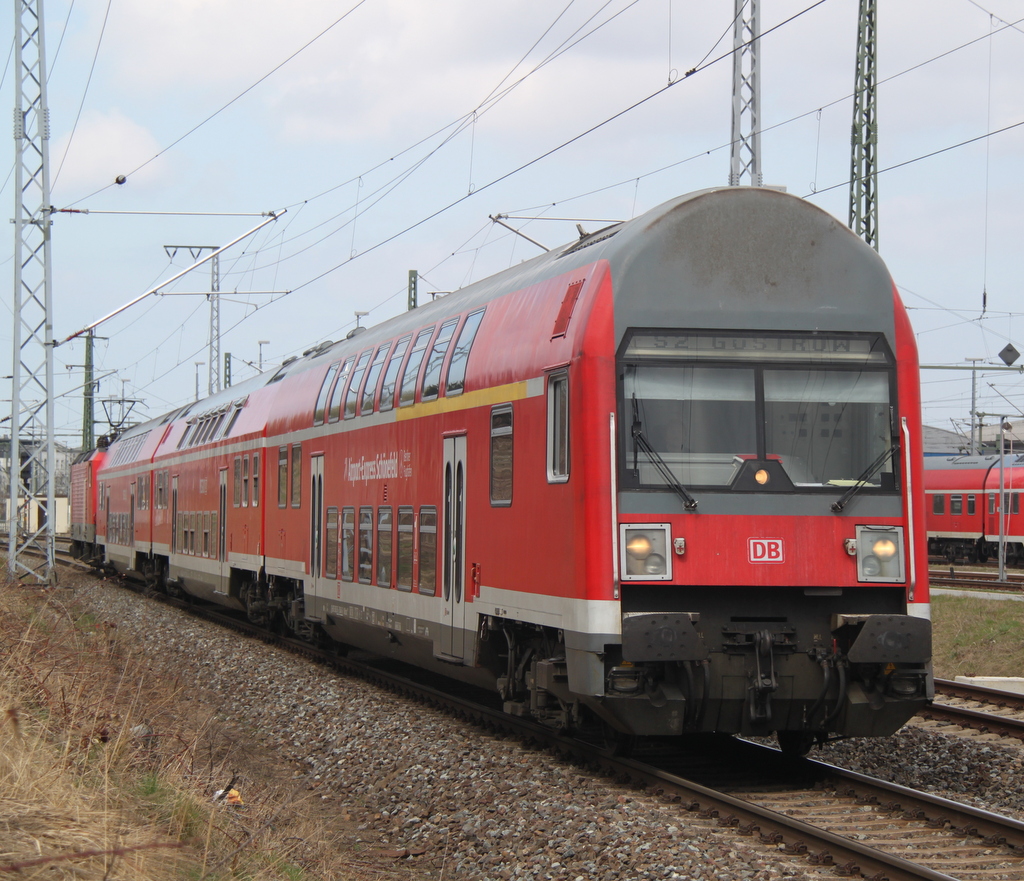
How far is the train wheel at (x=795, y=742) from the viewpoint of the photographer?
917cm

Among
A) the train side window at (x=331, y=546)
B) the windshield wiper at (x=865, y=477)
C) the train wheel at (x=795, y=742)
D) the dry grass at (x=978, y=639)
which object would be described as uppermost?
the windshield wiper at (x=865, y=477)

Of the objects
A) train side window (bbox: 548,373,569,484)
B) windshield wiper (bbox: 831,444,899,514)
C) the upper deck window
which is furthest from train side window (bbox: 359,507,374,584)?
windshield wiper (bbox: 831,444,899,514)

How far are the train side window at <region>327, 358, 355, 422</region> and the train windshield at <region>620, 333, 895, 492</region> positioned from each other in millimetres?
7157

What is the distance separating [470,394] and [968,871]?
5664 millimetres

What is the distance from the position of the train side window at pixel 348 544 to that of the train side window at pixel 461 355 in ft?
11.2

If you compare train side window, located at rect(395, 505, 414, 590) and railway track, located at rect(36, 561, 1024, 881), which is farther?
train side window, located at rect(395, 505, 414, 590)

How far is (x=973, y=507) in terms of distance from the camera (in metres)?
40.8

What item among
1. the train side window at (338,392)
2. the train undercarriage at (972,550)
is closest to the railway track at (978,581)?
the train undercarriage at (972,550)

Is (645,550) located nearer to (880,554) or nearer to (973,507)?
(880,554)

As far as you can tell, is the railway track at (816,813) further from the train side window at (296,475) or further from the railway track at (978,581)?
the railway track at (978,581)

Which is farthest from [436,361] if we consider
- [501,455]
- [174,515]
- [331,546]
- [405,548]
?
[174,515]

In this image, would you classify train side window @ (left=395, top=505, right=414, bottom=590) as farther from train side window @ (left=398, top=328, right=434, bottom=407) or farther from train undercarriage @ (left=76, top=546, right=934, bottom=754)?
train undercarriage @ (left=76, top=546, right=934, bottom=754)

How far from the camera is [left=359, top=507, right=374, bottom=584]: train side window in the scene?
536 inches

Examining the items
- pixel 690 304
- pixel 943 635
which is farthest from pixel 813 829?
pixel 943 635
